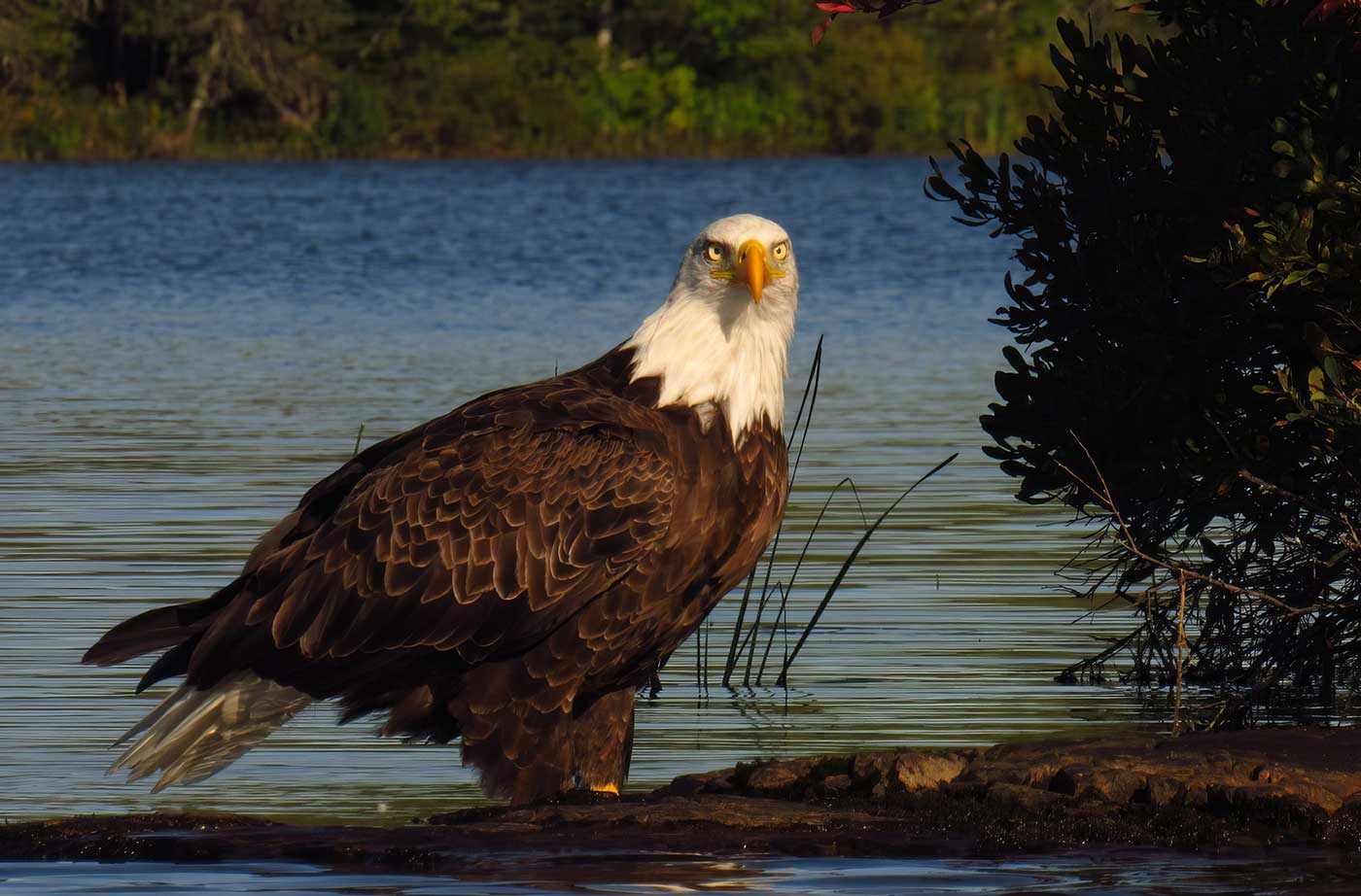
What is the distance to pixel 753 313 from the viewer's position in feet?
23.6

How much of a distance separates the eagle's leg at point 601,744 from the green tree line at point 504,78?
5748 cm

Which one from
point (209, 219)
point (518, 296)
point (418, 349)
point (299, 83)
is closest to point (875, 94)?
point (299, 83)

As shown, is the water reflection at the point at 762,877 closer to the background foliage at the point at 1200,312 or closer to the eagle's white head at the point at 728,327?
the eagle's white head at the point at 728,327

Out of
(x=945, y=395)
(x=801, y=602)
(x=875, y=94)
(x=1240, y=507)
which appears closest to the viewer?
(x=1240, y=507)

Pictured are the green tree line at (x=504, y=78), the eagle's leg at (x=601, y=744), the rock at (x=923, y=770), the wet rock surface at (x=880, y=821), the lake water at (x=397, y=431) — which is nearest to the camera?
the wet rock surface at (x=880, y=821)

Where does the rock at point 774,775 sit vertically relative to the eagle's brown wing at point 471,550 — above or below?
below

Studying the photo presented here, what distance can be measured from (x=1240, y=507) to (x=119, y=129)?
6033 centimetres

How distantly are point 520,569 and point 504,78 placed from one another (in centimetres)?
6577

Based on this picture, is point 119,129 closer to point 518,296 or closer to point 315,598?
point 518,296

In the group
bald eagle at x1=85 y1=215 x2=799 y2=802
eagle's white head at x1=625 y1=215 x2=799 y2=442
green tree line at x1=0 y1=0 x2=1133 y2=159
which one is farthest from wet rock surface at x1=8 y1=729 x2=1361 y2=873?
green tree line at x1=0 y1=0 x2=1133 y2=159

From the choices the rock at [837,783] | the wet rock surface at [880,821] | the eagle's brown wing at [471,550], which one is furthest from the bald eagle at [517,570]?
the rock at [837,783]

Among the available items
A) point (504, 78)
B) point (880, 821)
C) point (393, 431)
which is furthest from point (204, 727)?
point (504, 78)

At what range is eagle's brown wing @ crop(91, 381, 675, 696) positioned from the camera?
6.85 m

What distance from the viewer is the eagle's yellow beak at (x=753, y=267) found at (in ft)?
22.9
